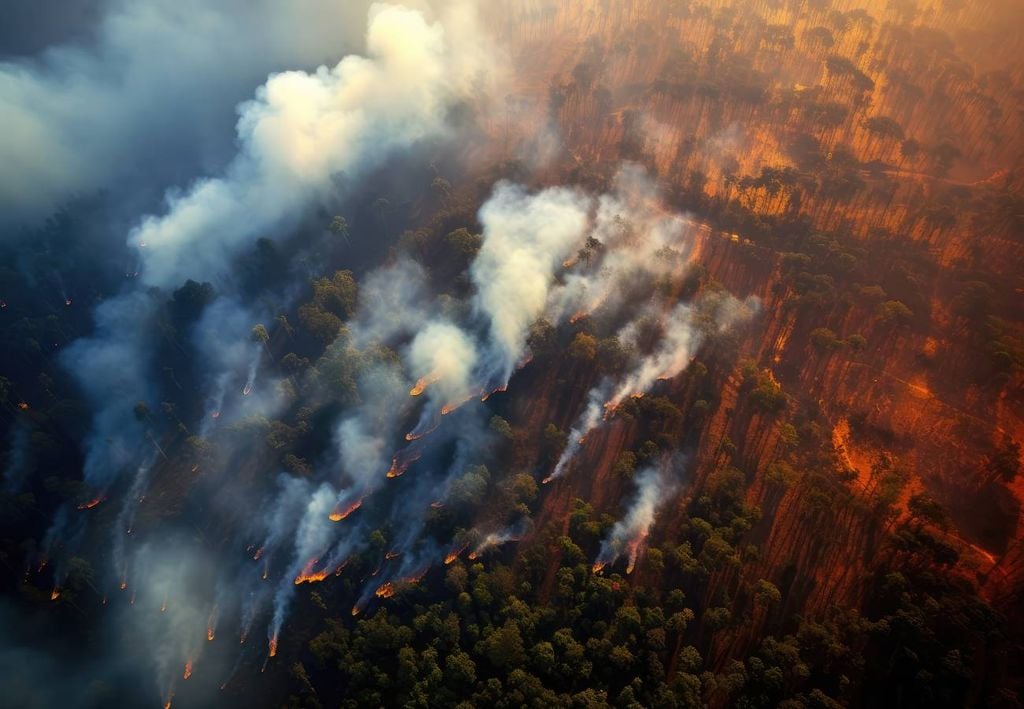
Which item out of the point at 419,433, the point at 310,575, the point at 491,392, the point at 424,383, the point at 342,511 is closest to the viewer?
the point at 310,575

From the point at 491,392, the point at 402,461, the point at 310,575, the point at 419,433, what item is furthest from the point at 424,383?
the point at 310,575

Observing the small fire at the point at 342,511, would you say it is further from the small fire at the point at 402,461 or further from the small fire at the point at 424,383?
the small fire at the point at 424,383

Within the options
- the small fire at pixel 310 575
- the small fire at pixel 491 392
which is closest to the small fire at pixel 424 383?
the small fire at pixel 491 392

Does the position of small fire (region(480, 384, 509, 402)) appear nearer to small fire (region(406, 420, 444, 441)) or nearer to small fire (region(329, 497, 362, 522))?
small fire (region(406, 420, 444, 441))

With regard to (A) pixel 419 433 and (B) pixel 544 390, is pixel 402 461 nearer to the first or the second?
(A) pixel 419 433

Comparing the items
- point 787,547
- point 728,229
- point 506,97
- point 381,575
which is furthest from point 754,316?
point 506,97
